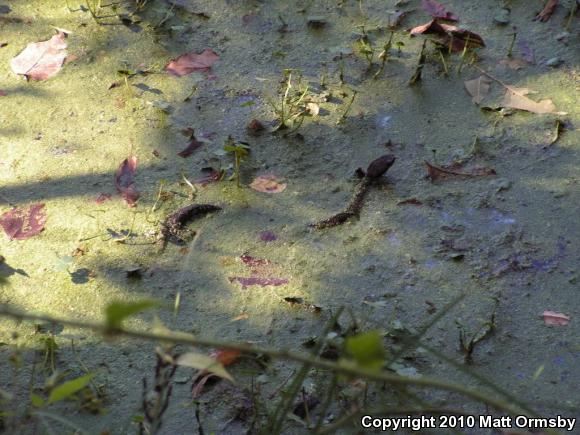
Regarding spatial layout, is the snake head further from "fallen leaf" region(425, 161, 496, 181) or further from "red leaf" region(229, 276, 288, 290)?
"red leaf" region(229, 276, 288, 290)

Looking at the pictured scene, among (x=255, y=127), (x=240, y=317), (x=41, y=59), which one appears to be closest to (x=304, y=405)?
(x=240, y=317)

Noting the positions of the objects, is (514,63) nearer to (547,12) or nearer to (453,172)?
(547,12)

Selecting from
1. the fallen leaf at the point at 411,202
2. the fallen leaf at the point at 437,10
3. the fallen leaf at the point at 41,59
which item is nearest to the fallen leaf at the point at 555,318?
the fallen leaf at the point at 411,202

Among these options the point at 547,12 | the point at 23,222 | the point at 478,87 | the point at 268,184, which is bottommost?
the point at 23,222

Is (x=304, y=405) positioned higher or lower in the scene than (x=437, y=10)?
lower

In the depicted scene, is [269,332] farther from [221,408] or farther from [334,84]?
[334,84]

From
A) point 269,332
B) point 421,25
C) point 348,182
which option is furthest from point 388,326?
point 421,25

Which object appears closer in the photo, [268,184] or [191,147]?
[268,184]
